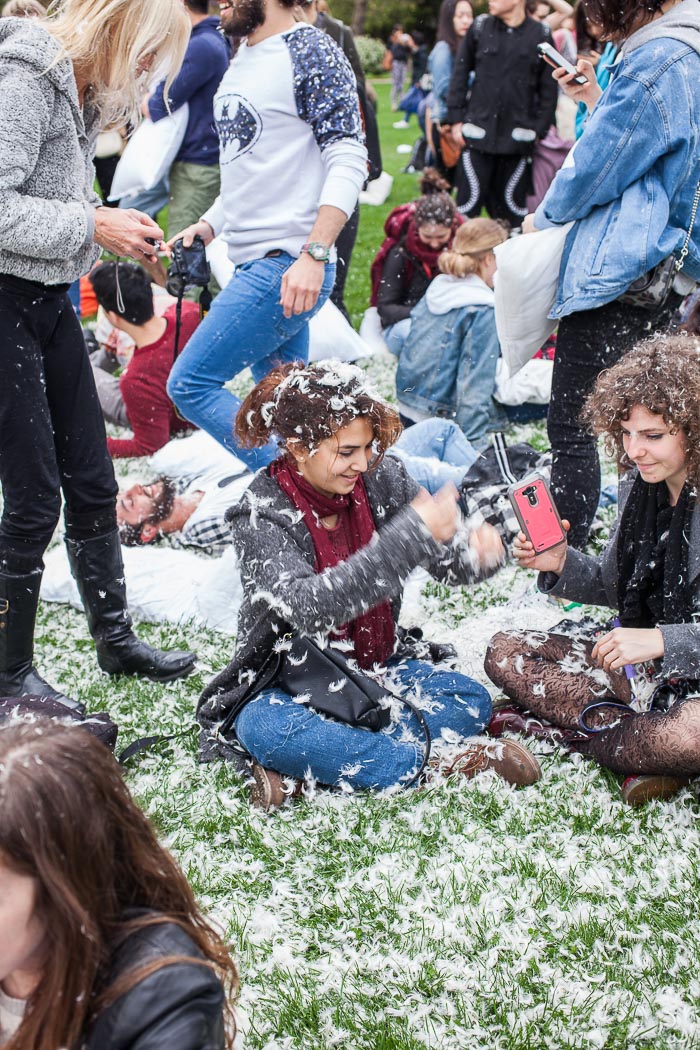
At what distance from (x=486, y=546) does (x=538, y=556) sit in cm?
45

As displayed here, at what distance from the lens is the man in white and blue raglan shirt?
3.80 metres

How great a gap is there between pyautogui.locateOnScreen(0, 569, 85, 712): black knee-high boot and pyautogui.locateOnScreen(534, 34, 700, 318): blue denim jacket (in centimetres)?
191

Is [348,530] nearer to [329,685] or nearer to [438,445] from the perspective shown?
[329,685]

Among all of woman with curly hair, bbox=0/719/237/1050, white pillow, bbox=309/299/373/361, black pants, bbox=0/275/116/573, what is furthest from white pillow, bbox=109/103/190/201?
woman with curly hair, bbox=0/719/237/1050

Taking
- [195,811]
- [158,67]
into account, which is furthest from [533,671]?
[158,67]

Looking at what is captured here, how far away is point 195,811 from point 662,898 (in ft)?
3.97

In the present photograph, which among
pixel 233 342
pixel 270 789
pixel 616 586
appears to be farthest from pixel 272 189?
pixel 270 789

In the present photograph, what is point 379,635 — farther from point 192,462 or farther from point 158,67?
point 192,462

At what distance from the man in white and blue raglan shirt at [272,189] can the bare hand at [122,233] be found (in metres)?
0.66

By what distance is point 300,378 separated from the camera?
2.98m

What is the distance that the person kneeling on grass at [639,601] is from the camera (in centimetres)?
A: 287

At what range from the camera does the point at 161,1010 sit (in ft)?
4.62

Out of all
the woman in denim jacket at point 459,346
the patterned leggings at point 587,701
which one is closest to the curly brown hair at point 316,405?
the patterned leggings at point 587,701

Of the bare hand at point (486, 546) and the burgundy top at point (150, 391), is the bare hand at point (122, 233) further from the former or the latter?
the burgundy top at point (150, 391)
